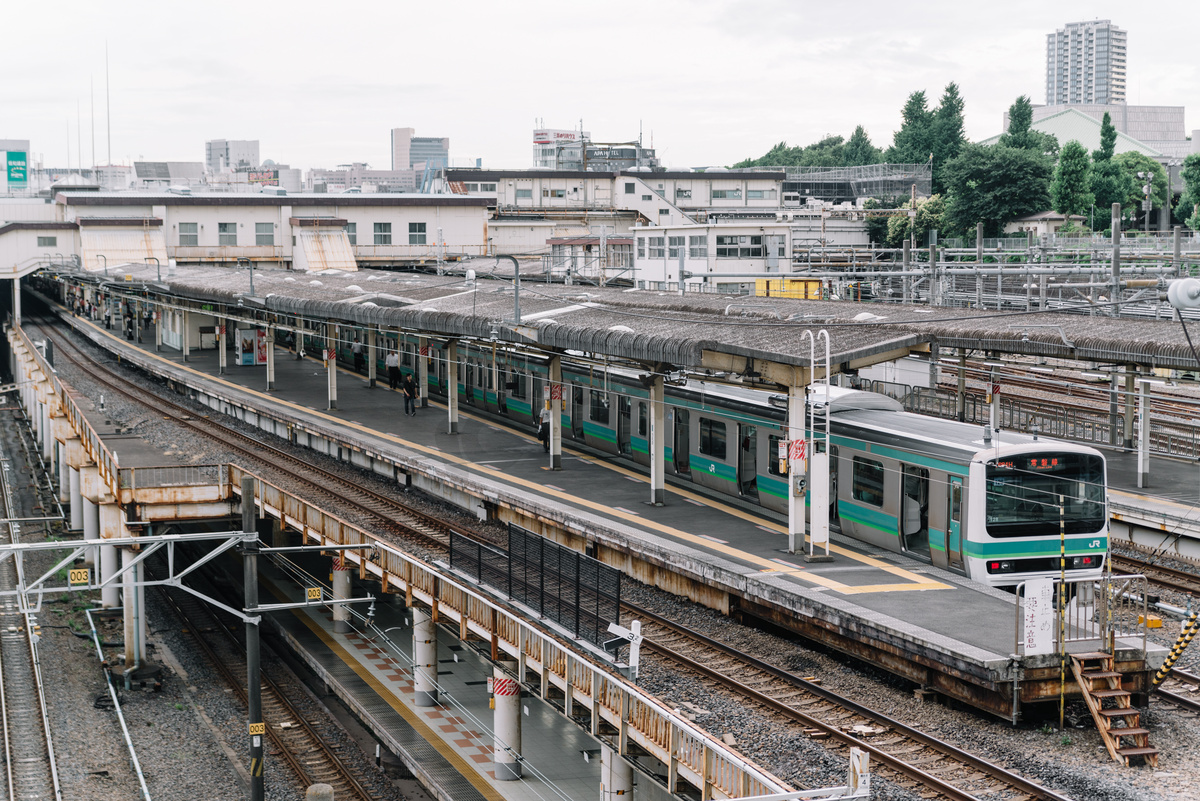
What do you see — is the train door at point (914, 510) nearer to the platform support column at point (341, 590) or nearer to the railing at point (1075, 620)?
the railing at point (1075, 620)

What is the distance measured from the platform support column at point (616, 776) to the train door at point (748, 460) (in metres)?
8.37

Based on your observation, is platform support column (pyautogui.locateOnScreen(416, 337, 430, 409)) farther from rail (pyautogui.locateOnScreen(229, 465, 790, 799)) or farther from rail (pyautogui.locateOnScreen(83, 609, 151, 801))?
rail (pyautogui.locateOnScreen(229, 465, 790, 799))

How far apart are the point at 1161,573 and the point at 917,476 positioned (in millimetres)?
5534

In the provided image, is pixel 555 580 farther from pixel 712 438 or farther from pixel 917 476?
pixel 712 438

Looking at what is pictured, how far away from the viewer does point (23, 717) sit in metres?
19.9

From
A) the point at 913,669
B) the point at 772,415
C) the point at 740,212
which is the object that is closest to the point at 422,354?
the point at 772,415

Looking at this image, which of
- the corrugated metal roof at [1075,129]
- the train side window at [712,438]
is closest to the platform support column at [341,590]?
the train side window at [712,438]

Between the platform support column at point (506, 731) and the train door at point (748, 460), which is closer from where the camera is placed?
the platform support column at point (506, 731)

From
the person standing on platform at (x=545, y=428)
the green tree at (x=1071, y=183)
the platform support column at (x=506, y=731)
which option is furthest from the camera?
the green tree at (x=1071, y=183)

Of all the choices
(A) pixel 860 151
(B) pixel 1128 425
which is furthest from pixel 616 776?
(A) pixel 860 151

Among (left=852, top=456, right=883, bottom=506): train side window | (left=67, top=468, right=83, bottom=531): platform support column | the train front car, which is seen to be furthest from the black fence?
(left=67, top=468, right=83, bottom=531): platform support column

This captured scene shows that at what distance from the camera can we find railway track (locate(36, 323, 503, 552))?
21672mm

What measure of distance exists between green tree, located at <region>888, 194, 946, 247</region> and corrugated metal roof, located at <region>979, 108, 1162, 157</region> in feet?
119

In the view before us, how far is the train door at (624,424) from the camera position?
25469 millimetres
